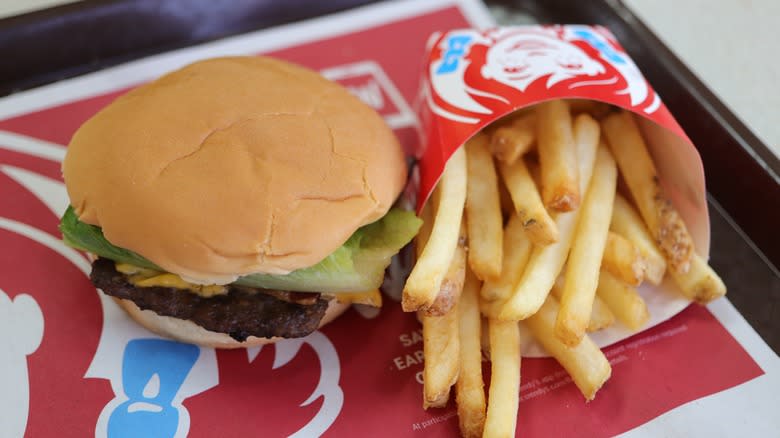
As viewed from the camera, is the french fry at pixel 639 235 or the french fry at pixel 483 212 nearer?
the french fry at pixel 483 212

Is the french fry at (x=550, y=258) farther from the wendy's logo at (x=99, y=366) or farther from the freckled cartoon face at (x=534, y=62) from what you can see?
the wendy's logo at (x=99, y=366)

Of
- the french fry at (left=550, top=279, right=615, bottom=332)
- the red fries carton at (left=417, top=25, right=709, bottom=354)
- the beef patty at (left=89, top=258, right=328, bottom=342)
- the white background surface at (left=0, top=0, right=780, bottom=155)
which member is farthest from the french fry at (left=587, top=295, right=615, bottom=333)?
the white background surface at (left=0, top=0, right=780, bottom=155)

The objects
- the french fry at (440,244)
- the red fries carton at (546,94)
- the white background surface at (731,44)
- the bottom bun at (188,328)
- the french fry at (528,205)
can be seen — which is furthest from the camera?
the white background surface at (731,44)

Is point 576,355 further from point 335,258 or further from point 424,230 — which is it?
point 335,258

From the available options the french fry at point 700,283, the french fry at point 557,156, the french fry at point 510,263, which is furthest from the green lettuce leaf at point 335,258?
the french fry at point 700,283

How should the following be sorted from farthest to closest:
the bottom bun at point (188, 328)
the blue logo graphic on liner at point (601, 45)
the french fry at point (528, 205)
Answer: the blue logo graphic on liner at point (601, 45)
the bottom bun at point (188, 328)
the french fry at point (528, 205)

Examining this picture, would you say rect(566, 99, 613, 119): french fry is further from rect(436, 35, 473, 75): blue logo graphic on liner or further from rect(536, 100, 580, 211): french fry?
rect(436, 35, 473, 75): blue logo graphic on liner

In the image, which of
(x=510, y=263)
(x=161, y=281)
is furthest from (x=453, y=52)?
(x=161, y=281)
